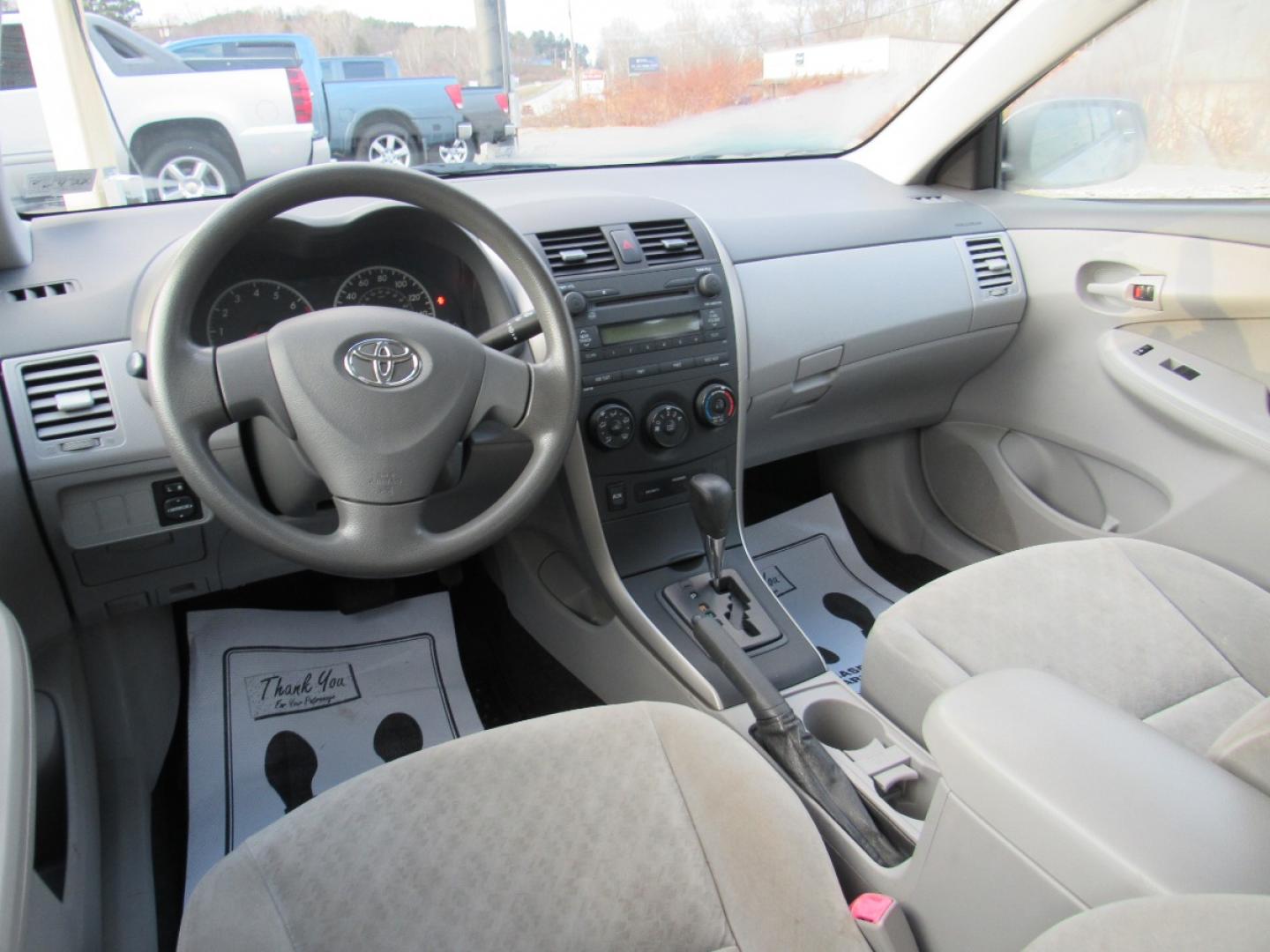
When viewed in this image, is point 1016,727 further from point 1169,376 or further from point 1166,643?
point 1169,376

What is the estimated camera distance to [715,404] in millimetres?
1645

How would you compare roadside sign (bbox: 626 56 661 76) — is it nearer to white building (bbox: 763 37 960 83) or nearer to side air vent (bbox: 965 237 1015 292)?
white building (bbox: 763 37 960 83)

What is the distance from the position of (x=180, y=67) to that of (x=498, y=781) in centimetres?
127

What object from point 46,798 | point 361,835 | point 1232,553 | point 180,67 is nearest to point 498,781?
point 361,835

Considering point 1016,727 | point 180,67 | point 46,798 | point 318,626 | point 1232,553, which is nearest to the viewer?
point 1016,727

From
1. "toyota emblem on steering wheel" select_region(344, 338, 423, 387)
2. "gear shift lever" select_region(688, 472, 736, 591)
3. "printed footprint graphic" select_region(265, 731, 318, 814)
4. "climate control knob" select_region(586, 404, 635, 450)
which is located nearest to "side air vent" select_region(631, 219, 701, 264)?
"climate control knob" select_region(586, 404, 635, 450)

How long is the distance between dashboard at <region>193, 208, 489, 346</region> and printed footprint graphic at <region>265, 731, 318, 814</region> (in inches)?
31.7

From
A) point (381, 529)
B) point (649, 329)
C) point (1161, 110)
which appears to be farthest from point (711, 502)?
point (1161, 110)

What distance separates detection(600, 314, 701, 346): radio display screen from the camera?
61.5 inches

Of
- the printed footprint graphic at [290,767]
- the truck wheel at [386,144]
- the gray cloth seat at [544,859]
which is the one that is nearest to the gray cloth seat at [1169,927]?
Result: the gray cloth seat at [544,859]

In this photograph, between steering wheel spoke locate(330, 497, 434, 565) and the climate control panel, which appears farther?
the climate control panel

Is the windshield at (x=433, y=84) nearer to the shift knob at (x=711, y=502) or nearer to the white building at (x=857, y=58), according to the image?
the white building at (x=857, y=58)

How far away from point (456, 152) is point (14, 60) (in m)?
0.72

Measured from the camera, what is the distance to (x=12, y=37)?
141cm
